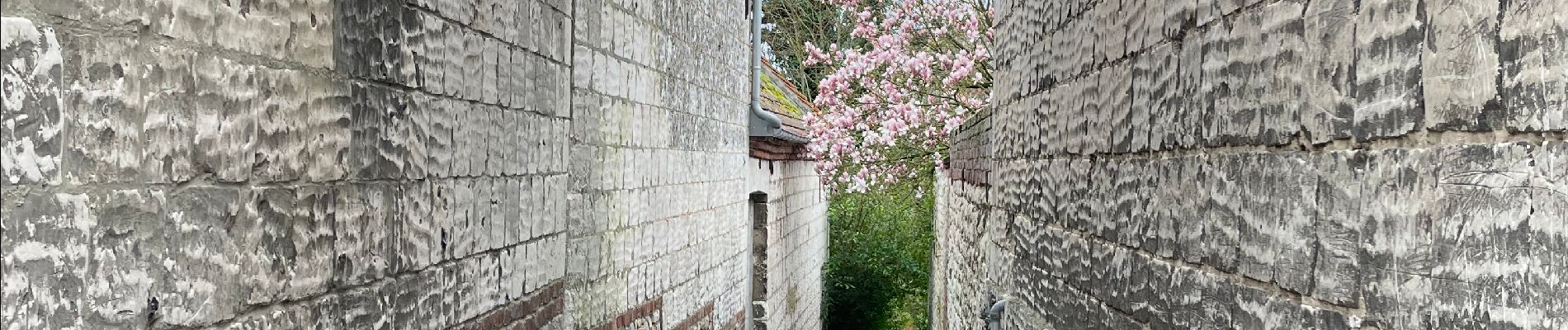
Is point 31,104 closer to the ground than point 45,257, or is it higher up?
higher up

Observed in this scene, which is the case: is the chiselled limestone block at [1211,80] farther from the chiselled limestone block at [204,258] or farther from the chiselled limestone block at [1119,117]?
the chiselled limestone block at [204,258]

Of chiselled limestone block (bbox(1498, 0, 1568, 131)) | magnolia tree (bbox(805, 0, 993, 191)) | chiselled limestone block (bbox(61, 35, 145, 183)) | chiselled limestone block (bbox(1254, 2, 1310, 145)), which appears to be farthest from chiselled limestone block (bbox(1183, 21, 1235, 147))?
magnolia tree (bbox(805, 0, 993, 191))

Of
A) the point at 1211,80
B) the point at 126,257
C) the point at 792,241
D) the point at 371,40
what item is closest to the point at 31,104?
the point at 126,257

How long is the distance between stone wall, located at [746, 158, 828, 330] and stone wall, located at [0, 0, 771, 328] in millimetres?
5784

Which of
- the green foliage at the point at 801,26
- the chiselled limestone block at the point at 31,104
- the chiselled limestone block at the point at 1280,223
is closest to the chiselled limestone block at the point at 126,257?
the chiselled limestone block at the point at 31,104

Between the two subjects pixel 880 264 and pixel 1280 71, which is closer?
pixel 1280 71

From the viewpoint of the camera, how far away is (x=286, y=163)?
2.19 m

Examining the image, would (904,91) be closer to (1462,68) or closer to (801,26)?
(1462,68)

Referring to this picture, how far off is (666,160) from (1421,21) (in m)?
5.01

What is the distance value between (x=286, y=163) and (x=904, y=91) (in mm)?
7836

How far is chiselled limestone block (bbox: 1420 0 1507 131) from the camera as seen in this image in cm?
134

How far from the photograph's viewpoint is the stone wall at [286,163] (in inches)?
64.2

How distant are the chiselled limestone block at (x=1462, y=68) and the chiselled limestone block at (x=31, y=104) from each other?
165 centimetres

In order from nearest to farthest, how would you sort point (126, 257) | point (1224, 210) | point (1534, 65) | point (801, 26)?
1. point (1534, 65)
2. point (126, 257)
3. point (1224, 210)
4. point (801, 26)
